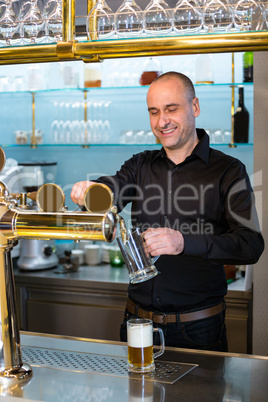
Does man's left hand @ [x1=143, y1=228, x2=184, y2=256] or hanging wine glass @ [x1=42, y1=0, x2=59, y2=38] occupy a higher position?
hanging wine glass @ [x1=42, y1=0, x2=59, y2=38]

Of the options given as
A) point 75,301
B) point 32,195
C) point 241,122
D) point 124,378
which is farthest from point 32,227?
point 241,122

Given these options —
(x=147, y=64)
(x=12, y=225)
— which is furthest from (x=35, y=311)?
(x=12, y=225)

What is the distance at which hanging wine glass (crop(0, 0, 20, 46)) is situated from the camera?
167cm

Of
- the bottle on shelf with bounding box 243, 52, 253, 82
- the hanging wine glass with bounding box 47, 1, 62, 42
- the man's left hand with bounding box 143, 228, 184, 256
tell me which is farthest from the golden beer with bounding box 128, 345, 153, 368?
the bottle on shelf with bounding box 243, 52, 253, 82

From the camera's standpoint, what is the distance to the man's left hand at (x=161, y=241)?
53.5 inches

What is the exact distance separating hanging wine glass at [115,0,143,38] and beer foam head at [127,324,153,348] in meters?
0.80

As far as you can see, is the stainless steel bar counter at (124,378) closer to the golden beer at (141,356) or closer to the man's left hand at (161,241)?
the golden beer at (141,356)

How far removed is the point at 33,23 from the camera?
1656mm

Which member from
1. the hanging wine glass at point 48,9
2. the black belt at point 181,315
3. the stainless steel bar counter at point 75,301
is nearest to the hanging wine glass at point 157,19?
the hanging wine glass at point 48,9

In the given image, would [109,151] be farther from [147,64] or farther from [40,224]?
[40,224]

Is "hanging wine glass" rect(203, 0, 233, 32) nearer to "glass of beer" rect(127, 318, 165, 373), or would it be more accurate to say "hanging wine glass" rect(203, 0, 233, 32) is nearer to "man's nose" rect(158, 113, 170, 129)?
"man's nose" rect(158, 113, 170, 129)

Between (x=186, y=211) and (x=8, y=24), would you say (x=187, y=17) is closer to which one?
(x=8, y=24)

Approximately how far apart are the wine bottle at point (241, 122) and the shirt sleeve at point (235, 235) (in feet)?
3.94

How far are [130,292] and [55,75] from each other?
6.48 feet
